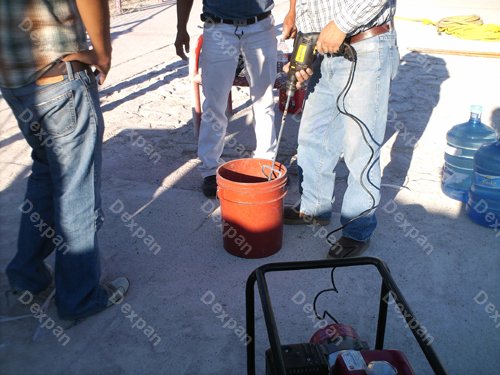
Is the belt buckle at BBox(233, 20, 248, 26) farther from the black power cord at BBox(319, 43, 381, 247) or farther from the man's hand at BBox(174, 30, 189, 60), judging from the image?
the black power cord at BBox(319, 43, 381, 247)

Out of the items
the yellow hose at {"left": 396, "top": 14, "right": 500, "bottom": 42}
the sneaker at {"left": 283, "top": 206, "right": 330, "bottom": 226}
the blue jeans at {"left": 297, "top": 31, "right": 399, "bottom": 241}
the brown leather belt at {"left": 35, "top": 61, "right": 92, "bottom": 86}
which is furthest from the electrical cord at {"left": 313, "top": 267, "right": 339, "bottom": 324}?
the yellow hose at {"left": 396, "top": 14, "right": 500, "bottom": 42}

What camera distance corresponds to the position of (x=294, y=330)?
256 cm

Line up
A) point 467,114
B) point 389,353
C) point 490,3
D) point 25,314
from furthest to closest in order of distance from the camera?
point 490,3 < point 467,114 < point 25,314 < point 389,353

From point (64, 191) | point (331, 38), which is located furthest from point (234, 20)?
point (64, 191)

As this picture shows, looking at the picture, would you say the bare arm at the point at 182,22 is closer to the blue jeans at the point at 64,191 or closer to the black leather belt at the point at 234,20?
the black leather belt at the point at 234,20

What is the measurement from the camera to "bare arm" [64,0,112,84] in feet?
6.82

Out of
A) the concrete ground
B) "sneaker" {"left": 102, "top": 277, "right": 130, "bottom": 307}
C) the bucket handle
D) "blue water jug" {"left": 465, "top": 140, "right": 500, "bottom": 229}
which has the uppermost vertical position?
the bucket handle

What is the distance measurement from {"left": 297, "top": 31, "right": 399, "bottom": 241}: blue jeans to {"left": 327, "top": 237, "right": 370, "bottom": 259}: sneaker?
3 cm

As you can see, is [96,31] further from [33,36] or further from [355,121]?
[355,121]

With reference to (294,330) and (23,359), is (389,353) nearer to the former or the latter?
(294,330)

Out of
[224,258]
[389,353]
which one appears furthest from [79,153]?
[389,353]

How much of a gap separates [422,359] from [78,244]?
175cm

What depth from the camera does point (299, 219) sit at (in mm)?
3531

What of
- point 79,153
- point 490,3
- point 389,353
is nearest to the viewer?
point 389,353
